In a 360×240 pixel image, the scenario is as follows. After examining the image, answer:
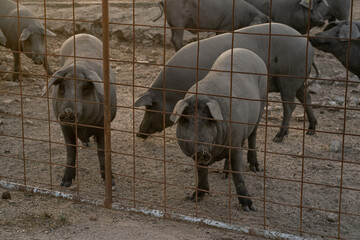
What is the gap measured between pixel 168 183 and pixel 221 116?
805 mm

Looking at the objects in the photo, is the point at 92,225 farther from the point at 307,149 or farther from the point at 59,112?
the point at 307,149

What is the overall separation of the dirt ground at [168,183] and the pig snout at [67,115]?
0.27 m

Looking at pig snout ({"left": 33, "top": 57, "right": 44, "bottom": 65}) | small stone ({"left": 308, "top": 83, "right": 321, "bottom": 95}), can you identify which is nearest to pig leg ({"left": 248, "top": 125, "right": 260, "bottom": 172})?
small stone ({"left": 308, "top": 83, "right": 321, "bottom": 95})

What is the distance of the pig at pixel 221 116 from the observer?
4637mm

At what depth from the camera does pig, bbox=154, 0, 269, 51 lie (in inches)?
410

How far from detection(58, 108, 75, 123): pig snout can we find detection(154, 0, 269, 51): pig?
561 cm

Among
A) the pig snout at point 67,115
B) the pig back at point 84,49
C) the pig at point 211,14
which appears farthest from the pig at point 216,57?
the pig at point 211,14

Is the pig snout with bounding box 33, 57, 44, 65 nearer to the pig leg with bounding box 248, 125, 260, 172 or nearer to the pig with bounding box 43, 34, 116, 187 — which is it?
the pig with bounding box 43, 34, 116, 187

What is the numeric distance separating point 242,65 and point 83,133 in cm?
176

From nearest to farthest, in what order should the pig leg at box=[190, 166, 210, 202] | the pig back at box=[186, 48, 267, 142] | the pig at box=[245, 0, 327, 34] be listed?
the pig back at box=[186, 48, 267, 142] → the pig leg at box=[190, 166, 210, 202] → the pig at box=[245, 0, 327, 34]

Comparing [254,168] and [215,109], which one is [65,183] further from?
[254,168]

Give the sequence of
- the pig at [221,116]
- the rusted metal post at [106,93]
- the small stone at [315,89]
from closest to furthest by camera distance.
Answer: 1. the rusted metal post at [106,93]
2. the pig at [221,116]
3. the small stone at [315,89]

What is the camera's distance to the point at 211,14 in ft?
34.5

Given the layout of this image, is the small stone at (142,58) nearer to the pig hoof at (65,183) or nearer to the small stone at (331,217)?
the pig hoof at (65,183)
